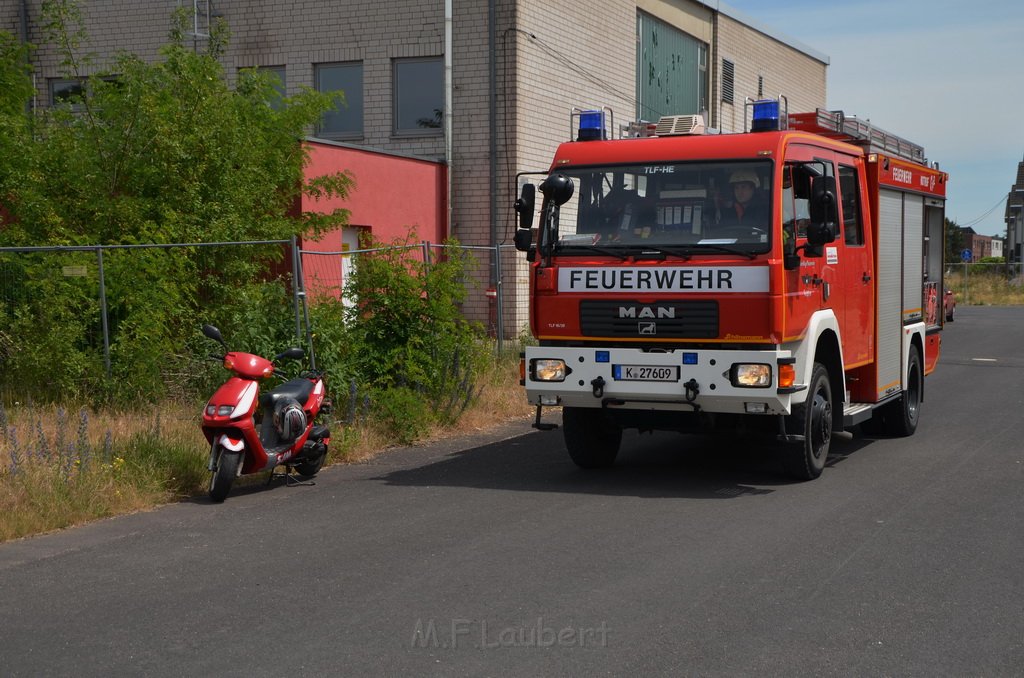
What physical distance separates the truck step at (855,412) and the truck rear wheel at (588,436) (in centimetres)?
198

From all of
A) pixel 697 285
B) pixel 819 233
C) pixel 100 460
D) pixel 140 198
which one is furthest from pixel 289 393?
pixel 140 198

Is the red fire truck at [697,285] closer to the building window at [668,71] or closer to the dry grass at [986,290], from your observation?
the building window at [668,71]

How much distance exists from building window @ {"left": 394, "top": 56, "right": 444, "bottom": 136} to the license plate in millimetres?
13524

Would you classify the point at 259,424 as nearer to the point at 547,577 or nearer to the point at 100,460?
the point at 100,460

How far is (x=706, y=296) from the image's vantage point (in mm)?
9297

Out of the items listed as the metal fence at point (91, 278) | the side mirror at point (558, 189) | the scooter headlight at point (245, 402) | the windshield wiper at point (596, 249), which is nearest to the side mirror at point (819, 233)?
the windshield wiper at point (596, 249)

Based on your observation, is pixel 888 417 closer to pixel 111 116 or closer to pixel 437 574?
pixel 437 574

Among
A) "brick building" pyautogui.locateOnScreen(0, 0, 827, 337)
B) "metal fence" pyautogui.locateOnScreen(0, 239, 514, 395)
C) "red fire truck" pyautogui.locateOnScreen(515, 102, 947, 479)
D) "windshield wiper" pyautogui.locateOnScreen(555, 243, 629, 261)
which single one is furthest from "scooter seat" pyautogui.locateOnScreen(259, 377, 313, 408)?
"brick building" pyautogui.locateOnScreen(0, 0, 827, 337)

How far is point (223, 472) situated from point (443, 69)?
47.1ft

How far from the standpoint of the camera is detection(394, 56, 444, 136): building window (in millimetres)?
22391

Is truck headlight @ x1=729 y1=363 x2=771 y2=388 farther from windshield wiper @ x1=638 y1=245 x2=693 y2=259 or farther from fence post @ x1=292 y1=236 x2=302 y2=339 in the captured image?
fence post @ x1=292 y1=236 x2=302 y2=339

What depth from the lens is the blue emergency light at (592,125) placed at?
1067 centimetres

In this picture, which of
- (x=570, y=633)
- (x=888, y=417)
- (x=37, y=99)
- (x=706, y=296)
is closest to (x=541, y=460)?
(x=706, y=296)

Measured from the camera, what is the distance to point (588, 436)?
1055cm
